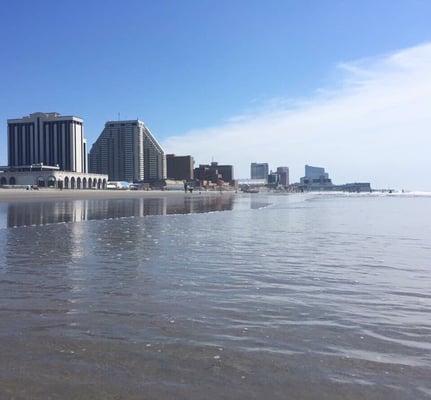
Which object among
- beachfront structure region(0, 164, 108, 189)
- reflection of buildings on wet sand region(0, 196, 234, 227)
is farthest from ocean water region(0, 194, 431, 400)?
beachfront structure region(0, 164, 108, 189)

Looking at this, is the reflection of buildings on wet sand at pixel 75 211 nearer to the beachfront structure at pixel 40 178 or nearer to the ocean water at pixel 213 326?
the ocean water at pixel 213 326

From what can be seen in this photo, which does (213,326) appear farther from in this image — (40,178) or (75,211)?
(40,178)

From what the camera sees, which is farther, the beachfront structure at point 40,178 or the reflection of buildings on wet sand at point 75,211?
the beachfront structure at point 40,178

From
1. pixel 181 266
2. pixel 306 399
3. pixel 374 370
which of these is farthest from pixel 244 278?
pixel 306 399

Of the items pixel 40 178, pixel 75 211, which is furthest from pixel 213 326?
pixel 40 178

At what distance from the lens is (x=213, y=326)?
818cm

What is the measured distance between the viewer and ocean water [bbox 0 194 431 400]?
581 centimetres

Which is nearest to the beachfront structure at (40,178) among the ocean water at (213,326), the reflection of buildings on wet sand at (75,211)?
the reflection of buildings on wet sand at (75,211)

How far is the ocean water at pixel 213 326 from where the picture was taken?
19.1 feet

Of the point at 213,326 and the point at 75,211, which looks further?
the point at 75,211

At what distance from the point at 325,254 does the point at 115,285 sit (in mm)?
8446

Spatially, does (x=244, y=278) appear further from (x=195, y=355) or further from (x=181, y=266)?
(x=195, y=355)

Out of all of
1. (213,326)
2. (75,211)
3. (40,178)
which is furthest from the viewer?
(40,178)

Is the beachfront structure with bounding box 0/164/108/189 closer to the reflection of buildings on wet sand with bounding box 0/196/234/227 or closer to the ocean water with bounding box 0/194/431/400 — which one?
the reflection of buildings on wet sand with bounding box 0/196/234/227
